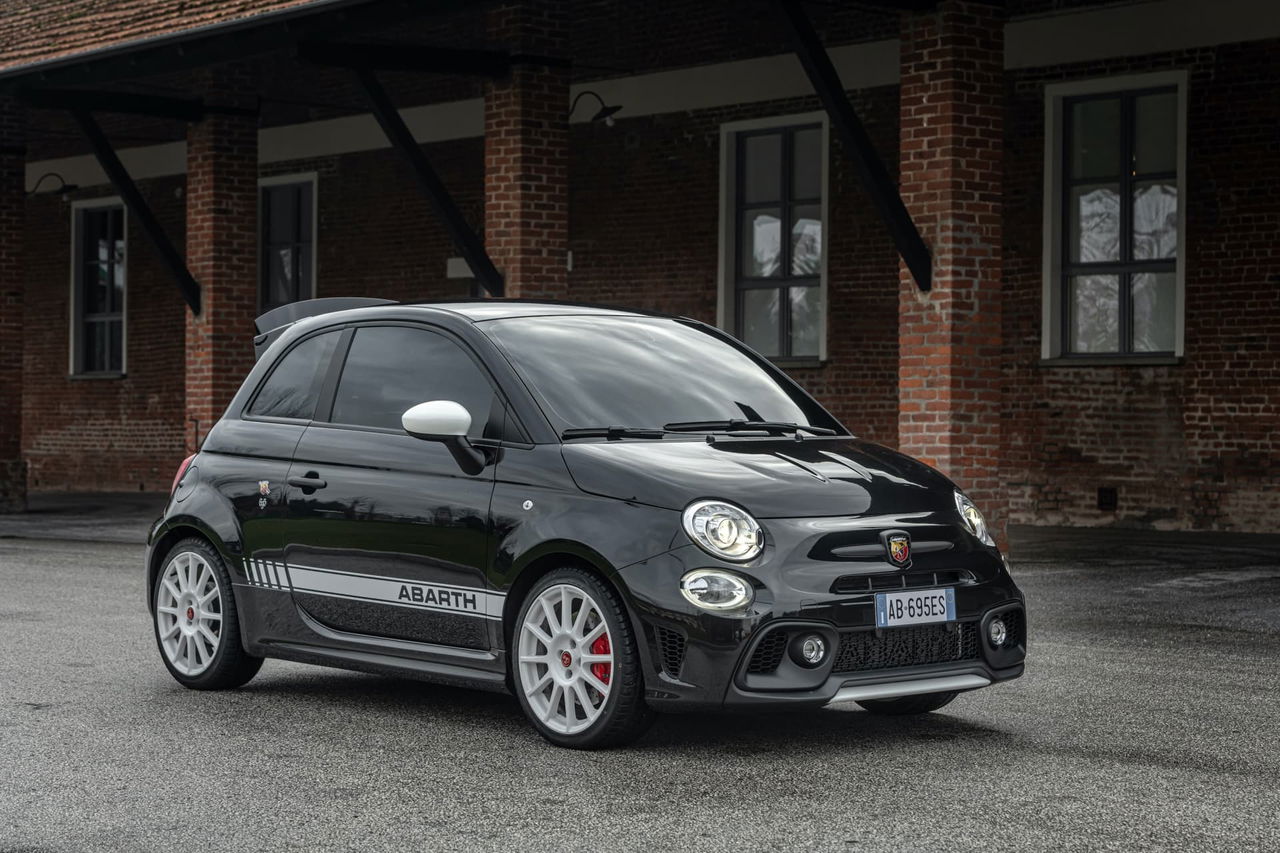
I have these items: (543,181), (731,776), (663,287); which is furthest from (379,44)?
(731,776)

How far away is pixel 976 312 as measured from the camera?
14.3 metres

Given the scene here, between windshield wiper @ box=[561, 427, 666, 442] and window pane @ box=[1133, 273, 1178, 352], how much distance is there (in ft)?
37.8

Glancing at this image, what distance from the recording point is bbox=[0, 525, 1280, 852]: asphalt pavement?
5508 mm

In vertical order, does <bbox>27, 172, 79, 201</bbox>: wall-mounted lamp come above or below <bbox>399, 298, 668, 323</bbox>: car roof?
above

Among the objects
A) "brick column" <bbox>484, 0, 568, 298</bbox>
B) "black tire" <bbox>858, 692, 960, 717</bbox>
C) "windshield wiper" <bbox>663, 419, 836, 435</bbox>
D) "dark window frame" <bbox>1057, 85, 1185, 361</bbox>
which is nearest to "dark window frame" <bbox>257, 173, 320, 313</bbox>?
"brick column" <bbox>484, 0, 568, 298</bbox>

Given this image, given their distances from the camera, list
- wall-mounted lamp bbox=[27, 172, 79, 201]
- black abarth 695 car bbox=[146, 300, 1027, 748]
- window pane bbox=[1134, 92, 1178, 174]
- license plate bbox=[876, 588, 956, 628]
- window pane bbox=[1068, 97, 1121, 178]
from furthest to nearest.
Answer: wall-mounted lamp bbox=[27, 172, 79, 201]
window pane bbox=[1068, 97, 1121, 178]
window pane bbox=[1134, 92, 1178, 174]
license plate bbox=[876, 588, 956, 628]
black abarth 695 car bbox=[146, 300, 1027, 748]

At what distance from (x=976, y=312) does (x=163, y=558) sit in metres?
7.43

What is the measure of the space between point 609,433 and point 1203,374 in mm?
11393

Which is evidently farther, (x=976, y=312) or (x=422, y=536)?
(x=976, y=312)

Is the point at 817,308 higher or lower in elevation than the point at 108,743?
higher

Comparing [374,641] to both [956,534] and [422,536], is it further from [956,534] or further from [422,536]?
[956,534]

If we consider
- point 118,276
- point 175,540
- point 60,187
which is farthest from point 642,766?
point 60,187

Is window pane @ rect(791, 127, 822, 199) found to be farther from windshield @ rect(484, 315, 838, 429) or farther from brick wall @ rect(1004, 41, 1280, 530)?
windshield @ rect(484, 315, 838, 429)

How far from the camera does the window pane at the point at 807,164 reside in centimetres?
2038
